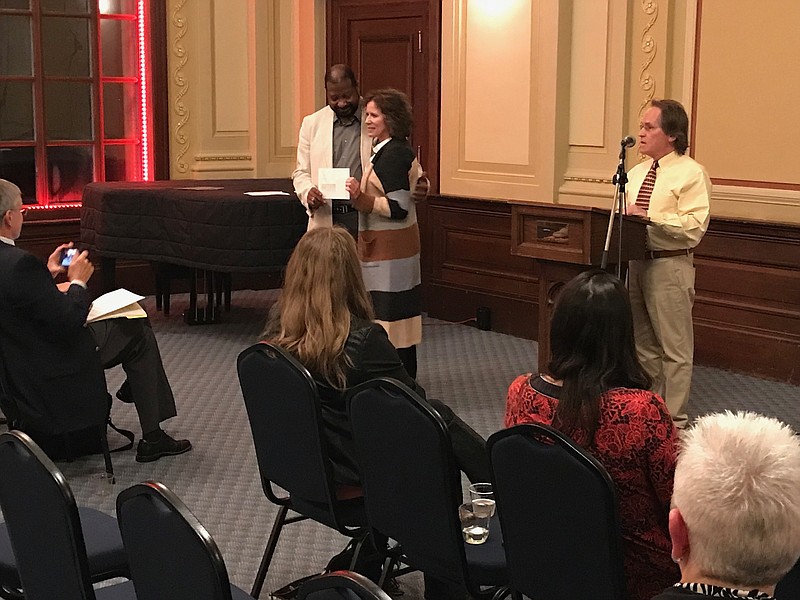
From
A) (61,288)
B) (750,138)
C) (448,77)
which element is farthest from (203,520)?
(448,77)

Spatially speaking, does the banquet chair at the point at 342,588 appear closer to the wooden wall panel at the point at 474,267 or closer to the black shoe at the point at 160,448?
the black shoe at the point at 160,448

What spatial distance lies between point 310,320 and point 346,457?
38 centimetres

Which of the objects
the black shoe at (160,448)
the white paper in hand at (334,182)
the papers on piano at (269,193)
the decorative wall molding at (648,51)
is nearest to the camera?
the black shoe at (160,448)

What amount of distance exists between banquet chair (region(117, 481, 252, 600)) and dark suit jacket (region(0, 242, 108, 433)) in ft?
8.14

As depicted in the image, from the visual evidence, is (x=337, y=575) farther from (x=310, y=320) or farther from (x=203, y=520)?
(x=203, y=520)

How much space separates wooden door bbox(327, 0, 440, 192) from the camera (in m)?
8.14

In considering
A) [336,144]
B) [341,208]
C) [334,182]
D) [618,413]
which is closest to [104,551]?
[618,413]

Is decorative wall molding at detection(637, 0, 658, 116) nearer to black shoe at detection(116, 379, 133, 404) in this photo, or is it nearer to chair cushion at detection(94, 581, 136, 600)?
black shoe at detection(116, 379, 133, 404)

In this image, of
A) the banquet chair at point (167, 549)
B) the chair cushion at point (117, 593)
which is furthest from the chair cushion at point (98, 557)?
the banquet chair at point (167, 549)

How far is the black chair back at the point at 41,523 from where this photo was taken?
6.86 ft

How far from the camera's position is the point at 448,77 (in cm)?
799

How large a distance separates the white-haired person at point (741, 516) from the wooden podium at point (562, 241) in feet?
10.5

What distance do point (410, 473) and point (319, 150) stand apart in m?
3.70

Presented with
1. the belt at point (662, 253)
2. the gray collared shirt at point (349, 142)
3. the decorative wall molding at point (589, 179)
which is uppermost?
the gray collared shirt at point (349, 142)
